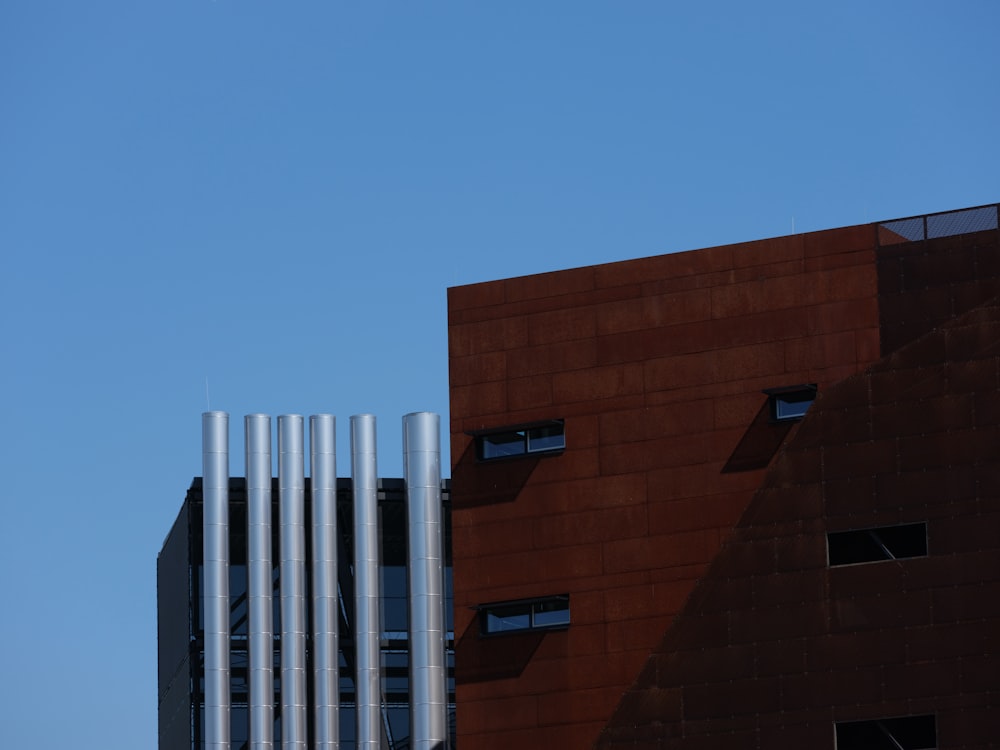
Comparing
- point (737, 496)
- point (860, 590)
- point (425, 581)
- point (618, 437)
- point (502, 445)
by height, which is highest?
point (502, 445)

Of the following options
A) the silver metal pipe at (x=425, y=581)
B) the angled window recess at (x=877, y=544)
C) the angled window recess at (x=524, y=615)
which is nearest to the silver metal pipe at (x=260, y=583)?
the silver metal pipe at (x=425, y=581)

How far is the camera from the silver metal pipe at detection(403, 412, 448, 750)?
231 ft

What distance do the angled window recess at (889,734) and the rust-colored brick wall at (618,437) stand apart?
294 cm

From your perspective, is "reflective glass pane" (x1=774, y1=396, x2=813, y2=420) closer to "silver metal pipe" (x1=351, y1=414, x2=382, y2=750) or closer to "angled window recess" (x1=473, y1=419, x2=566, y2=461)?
"angled window recess" (x1=473, y1=419, x2=566, y2=461)

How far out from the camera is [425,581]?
71312mm

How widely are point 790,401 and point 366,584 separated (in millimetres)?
19412

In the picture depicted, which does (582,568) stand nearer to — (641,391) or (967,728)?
(641,391)

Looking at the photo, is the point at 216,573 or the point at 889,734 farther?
the point at 216,573

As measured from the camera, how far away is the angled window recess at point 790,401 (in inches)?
2355

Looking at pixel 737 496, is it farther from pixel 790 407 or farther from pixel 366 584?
pixel 366 584

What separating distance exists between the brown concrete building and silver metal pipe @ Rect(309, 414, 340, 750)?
390 inches

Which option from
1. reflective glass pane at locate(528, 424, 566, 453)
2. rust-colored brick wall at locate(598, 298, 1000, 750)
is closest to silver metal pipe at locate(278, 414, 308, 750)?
reflective glass pane at locate(528, 424, 566, 453)

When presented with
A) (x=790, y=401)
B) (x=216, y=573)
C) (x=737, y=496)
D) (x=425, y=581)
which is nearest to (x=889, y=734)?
(x=737, y=496)

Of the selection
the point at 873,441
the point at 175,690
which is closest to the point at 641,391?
the point at 873,441
